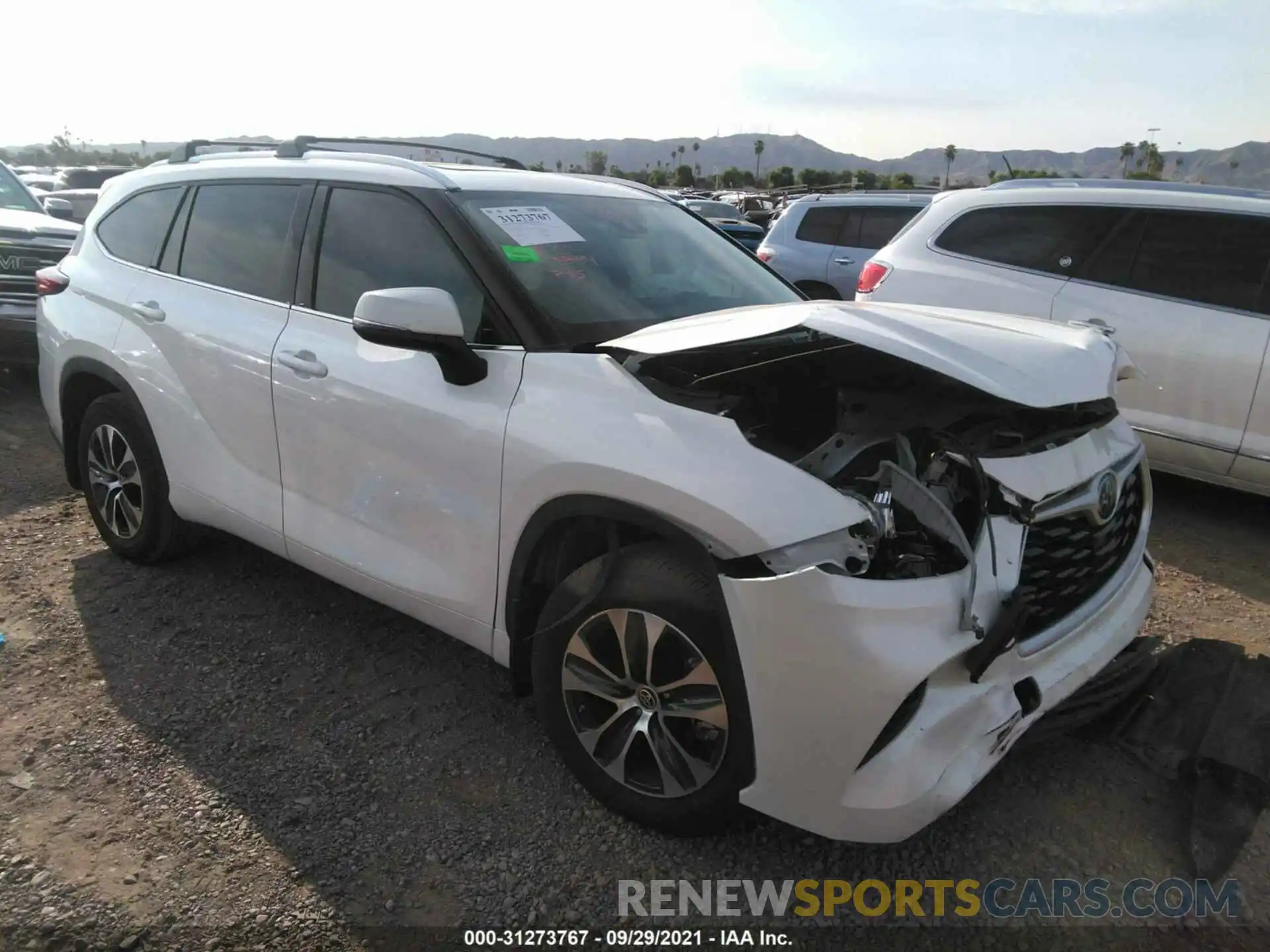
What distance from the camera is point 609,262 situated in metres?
3.12

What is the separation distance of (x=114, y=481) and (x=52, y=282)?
40.5 inches

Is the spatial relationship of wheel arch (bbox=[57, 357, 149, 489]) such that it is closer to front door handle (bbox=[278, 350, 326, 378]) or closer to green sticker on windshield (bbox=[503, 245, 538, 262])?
front door handle (bbox=[278, 350, 326, 378])

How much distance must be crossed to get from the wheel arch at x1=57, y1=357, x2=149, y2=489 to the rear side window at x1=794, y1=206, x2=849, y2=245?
710cm

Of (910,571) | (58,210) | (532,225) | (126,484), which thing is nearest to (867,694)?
(910,571)

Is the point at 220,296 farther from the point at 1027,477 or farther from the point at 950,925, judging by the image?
the point at 950,925

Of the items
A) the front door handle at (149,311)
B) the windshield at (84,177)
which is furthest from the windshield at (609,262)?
the windshield at (84,177)

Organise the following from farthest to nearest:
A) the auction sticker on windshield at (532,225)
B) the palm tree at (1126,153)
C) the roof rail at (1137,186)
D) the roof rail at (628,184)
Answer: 1. the palm tree at (1126,153)
2. the roof rail at (1137,186)
3. the roof rail at (628,184)
4. the auction sticker on windshield at (532,225)

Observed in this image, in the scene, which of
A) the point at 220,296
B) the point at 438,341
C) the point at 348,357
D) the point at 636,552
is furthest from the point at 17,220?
the point at 636,552

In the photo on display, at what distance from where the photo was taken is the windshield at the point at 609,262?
112 inches

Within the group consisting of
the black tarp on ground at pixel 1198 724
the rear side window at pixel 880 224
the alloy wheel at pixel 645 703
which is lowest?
the black tarp on ground at pixel 1198 724

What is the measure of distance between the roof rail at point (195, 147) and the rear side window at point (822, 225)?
636 cm

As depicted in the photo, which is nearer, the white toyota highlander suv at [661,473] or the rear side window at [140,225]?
the white toyota highlander suv at [661,473]

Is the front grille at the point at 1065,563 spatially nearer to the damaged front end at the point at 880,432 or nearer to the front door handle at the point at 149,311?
the damaged front end at the point at 880,432

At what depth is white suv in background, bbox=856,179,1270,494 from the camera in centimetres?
475
